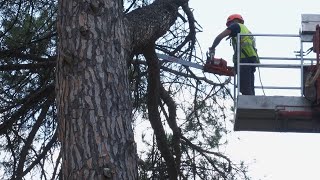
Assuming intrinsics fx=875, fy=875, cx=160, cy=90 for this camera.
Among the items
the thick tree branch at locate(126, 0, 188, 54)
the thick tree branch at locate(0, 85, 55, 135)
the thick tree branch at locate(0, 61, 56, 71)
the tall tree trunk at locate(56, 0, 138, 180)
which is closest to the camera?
the tall tree trunk at locate(56, 0, 138, 180)

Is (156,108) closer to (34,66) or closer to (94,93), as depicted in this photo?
(34,66)

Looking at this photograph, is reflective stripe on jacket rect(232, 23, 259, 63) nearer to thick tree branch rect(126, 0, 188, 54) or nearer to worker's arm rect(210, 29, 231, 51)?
worker's arm rect(210, 29, 231, 51)

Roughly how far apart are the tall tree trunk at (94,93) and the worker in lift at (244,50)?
3525 mm

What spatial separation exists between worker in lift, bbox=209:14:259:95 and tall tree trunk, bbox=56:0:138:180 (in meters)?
3.53

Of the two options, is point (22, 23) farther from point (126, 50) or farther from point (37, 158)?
point (126, 50)

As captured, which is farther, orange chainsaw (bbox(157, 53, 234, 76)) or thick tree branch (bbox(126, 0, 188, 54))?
orange chainsaw (bbox(157, 53, 234, 76))

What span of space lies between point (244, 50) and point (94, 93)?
14.6 feet

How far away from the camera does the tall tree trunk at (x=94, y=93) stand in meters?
6.06

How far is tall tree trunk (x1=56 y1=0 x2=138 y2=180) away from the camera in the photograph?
6.06 m

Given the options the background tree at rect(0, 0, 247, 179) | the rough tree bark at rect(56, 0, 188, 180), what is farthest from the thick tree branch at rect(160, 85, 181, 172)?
the rough tree bark at rect(56, 0, 188, 180)

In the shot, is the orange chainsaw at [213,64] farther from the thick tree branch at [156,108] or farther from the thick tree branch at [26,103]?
the thick tree branch at [26,103]

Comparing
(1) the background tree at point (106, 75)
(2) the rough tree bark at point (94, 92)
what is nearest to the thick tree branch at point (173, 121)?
(1) the background tree at point (106, 75)

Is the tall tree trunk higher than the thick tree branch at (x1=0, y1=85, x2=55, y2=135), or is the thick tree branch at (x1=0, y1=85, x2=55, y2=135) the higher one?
the thick tree branch at (x1=0, y1=85, x2=55, y2=135)

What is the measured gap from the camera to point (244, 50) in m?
10.5
